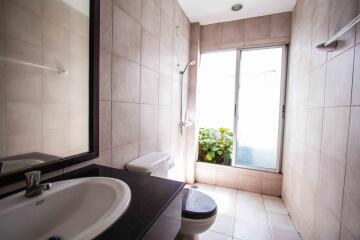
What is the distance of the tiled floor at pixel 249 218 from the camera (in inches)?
64.3

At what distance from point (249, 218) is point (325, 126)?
125 cm

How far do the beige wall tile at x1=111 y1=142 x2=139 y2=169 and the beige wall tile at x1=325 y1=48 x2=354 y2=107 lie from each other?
1.39 metres

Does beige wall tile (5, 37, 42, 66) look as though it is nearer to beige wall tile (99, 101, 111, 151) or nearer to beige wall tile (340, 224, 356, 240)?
beige wall tile (99, 101, 111, 151)

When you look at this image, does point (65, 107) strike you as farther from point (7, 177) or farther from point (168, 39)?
point (168, 39)

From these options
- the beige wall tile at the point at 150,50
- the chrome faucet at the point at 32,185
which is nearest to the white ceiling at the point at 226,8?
the beige wall tile at the point at 150,50

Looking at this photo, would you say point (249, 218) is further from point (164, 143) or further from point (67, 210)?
point (67, 210)

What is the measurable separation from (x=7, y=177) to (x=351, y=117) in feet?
5.21

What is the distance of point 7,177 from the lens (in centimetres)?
65

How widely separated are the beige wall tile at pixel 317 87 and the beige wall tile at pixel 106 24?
1.49 meters

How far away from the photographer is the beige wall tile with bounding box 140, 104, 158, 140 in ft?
4.85

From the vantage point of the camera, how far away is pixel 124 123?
126 centimetres

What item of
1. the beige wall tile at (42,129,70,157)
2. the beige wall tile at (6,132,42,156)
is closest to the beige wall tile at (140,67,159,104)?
the beige wall tile at (42,129,70,157)

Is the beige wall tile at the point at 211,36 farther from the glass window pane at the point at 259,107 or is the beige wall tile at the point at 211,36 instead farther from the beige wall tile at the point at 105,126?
the beige wall tile at the point at 105,126

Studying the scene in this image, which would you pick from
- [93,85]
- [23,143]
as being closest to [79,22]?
[93,85]
